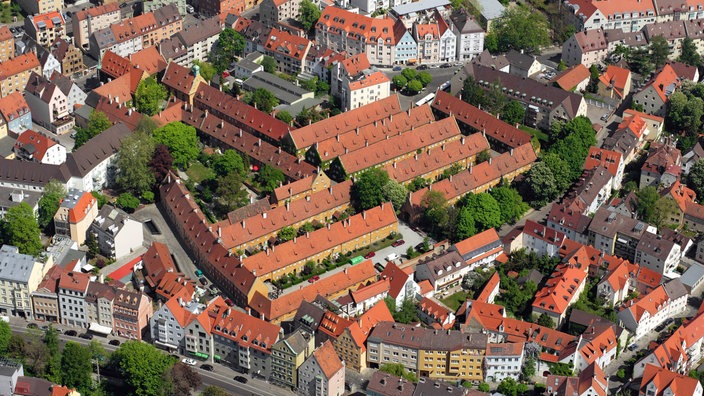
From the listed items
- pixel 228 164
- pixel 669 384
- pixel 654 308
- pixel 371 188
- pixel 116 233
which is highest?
pixel 116 233

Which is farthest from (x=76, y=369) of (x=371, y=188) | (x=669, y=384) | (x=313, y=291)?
(x=669, y=384)

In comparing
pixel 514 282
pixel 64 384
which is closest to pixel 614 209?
pixel 514 282

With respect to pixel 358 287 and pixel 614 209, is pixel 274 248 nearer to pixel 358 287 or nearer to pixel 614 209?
pixel 358 287

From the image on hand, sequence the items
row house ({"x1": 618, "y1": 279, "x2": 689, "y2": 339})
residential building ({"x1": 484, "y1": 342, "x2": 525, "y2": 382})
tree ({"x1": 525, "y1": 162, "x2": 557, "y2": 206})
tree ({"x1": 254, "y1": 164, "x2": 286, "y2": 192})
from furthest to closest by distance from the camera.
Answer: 1. tree ({"x1": 254, "y1": 164, "x2": 286, "y2": 192})
2. tree ({"x1": 525, "y1": 162, "x2": 557, "y2": 206})
3. row house ({"x1": 618, "y1": 279, "x2": 689, "y2": 339})
4. residential building ({"x1": 484, "y1": 342, "x2": 525, "y2": 382})

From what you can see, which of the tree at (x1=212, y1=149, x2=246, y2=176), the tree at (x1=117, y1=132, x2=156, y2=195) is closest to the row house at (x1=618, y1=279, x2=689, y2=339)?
the tree at (x1=212, y1=149, x2=246, y2=176)

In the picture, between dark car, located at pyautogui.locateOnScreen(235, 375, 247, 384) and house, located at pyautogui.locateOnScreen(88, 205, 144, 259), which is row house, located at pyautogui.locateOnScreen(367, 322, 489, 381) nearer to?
dark car, located at pyautogui.locateOnScreen(235, 375, 247, 384)

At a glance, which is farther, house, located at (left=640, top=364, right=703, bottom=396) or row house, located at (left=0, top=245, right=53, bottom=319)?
row house, located at (left=0, top=245, right=53, bottom=319)

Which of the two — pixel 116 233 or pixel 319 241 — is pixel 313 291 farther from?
pixel 116 233
